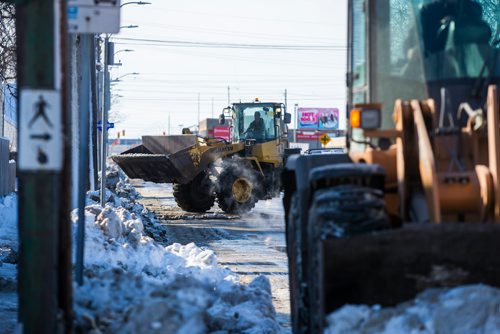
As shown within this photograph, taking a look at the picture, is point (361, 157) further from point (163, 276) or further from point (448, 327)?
point (163, 276)

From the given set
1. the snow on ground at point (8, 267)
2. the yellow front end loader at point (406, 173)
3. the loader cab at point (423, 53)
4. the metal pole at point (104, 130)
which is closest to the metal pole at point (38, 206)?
the yellow front end loader at point (406, 173)

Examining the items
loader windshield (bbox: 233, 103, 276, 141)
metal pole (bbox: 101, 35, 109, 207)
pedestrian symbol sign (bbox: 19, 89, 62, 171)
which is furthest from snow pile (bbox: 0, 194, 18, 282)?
loader windshield (bbox: 233, 103, 276, 141)

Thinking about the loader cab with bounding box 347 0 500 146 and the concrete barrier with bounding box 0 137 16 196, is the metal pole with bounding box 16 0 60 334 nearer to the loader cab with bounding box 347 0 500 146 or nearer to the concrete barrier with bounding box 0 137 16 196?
the loader cab with bounding box 347 0 500 146

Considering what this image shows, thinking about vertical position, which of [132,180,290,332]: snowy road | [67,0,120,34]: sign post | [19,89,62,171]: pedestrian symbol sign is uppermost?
[67,0,120,34]: sign post

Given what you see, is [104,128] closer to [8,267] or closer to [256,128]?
[256,128]

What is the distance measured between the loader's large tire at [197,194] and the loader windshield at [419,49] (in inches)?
693

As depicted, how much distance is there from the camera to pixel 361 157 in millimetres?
6512

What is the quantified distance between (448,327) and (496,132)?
1.47m

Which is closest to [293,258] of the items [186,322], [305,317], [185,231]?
[305,317]

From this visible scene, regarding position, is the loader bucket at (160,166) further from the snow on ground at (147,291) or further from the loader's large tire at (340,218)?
the loader's large tire at (340,218)

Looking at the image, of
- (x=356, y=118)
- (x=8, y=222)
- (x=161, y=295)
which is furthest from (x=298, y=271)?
(x=8, y=222)

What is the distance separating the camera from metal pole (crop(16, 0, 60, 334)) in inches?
220

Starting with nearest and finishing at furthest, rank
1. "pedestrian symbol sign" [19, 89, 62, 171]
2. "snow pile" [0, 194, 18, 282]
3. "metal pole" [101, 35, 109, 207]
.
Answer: "pedestrian symbol sign" [19, 89, 62, 171], "snow pile" [0, 194, 18, 282], "metal pole" [101, 35, 109, 207]

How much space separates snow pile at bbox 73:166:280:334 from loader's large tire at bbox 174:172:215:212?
12.3m
